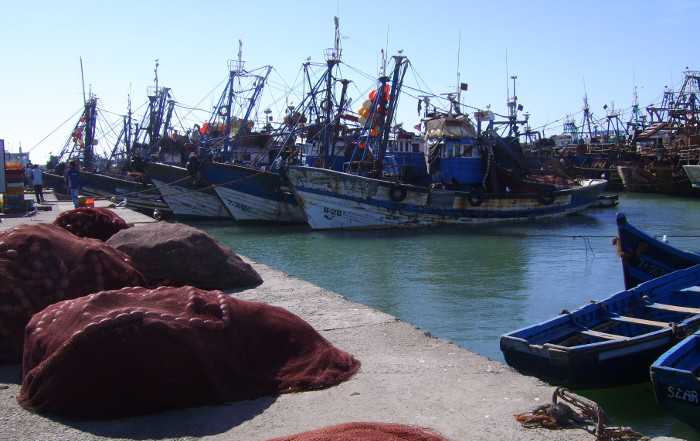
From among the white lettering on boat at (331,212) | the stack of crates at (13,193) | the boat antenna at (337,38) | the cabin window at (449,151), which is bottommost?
the white lettering on boat at (331,212)

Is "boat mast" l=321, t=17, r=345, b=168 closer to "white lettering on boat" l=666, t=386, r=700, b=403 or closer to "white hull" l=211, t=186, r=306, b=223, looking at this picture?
"white hull" l=211, t=186, r=306, b=223

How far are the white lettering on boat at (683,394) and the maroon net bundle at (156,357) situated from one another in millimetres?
2688

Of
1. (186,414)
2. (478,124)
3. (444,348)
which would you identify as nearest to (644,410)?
(444,348)

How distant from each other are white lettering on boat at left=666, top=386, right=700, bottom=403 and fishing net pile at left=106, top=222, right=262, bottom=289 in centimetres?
389

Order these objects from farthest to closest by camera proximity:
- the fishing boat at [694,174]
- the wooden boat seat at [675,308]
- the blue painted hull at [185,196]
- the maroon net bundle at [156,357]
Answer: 1. the fishing boat at [694,174]
2. the blue painted hull at [185,196]
3. the wooden boat seat at [675,308]
4. the maroon net bundle at [156,357]

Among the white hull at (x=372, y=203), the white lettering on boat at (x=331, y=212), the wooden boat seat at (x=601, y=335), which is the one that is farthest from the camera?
the white lettering on boat at (x=331, y=212)

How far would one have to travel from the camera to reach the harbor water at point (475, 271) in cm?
852

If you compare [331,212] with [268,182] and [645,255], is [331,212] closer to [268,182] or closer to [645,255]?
[268,182]

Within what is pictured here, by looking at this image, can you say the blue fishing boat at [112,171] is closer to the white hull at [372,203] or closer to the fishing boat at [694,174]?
the white hull at [372,203]

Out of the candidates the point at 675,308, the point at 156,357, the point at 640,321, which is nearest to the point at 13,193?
the point at 156,357

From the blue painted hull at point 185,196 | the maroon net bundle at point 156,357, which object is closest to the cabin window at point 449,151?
the blue painted hull at point 185,196

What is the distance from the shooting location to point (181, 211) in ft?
82.9

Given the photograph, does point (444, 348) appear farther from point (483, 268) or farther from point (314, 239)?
point (314, 239)

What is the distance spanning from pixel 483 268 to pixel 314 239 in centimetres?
671
